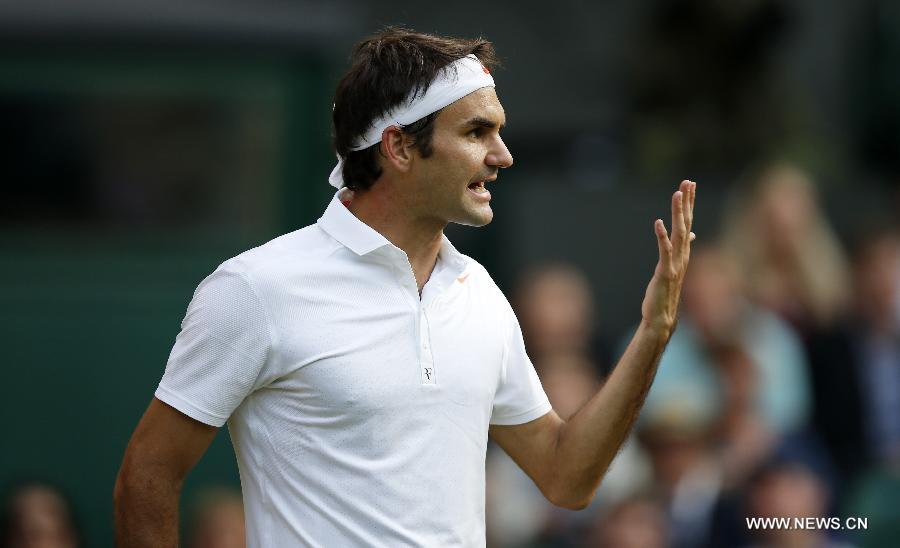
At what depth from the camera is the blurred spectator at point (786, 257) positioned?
6.75m

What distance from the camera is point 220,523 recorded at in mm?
5898

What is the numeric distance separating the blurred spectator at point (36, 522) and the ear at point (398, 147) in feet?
10.7

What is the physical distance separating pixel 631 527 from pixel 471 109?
3.01m

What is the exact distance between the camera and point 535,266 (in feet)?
24.1

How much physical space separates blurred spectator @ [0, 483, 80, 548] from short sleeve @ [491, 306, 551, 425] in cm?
303

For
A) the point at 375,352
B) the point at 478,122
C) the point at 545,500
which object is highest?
the point at 478,122

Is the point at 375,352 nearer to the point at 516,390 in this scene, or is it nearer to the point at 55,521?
the point at 516,390

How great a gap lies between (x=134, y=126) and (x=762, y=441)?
3.29 m

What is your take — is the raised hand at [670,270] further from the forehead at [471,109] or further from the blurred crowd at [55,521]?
the blurred crowd at [55,521]

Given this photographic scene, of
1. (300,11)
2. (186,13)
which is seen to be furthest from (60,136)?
(300,11)

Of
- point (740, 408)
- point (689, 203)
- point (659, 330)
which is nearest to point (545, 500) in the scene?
point (740, 408)

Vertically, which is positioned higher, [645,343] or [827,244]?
[645,343]

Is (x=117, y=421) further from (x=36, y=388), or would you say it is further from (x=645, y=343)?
(x=645, y=343)

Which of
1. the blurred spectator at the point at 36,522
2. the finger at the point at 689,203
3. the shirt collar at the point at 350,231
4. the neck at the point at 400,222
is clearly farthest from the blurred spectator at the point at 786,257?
the shirt collar at the point at 350,231
